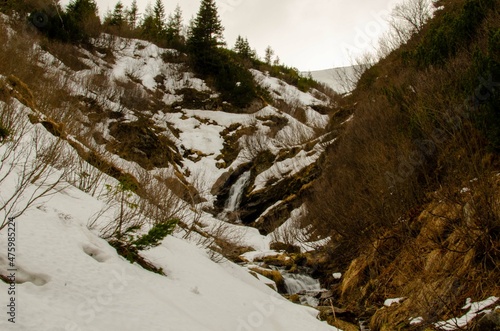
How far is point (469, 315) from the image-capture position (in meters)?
4.48

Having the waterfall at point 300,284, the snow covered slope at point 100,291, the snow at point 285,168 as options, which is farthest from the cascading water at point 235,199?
the snow covered slope at point 100,291

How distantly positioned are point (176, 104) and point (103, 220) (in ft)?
85.8

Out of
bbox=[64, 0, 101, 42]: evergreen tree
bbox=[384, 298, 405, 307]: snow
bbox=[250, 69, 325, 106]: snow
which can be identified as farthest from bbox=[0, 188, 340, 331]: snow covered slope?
bbox=[250, 69, 325, 106]: snow

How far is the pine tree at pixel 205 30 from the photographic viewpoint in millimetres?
34219

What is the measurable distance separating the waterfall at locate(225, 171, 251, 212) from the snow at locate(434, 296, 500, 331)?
708 inches

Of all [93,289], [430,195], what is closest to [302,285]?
[430,195]

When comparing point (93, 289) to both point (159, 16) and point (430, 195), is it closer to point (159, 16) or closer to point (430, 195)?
point (430, 195)

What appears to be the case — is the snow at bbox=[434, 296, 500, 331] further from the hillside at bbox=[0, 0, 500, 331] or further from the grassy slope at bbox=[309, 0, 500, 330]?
the grassy slope at bbox=[309, 0, 500, 330]

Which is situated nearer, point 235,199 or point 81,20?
point 235,199

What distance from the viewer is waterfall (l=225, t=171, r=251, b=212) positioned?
2242 centimetres

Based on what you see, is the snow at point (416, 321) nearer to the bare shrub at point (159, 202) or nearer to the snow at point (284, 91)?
the bare shrub at point (159, 202)

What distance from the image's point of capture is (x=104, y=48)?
108 feet

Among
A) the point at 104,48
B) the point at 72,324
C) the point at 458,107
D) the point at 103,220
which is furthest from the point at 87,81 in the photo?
the point at 72,324

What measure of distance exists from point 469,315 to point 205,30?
34.3 meters
